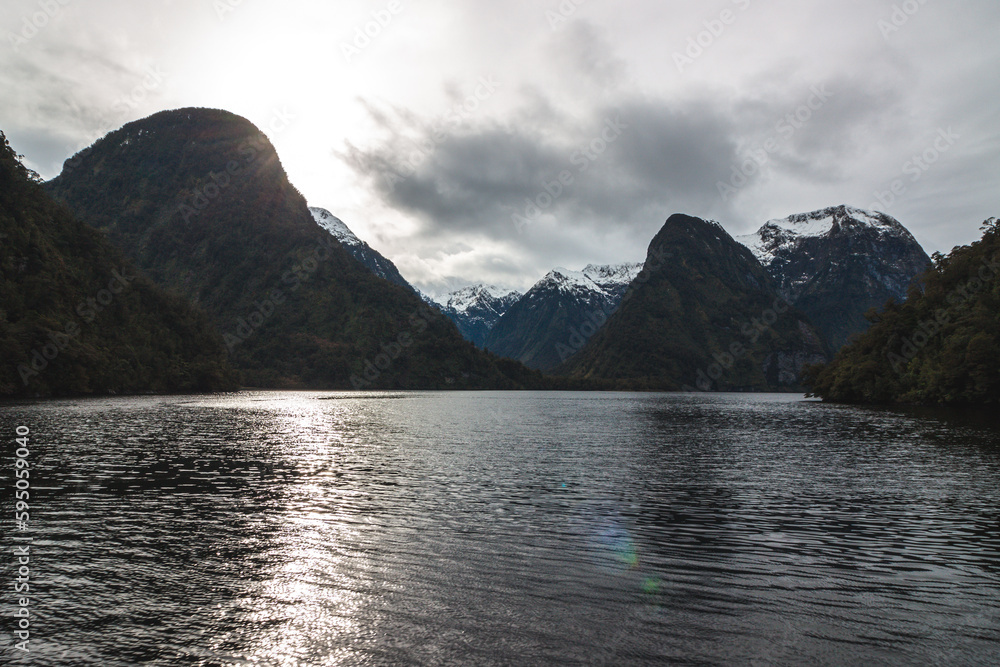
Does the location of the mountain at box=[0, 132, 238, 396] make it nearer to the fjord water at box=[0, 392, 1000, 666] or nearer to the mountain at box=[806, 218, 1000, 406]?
the fjord water at box=[0, 392, 1000, 666]

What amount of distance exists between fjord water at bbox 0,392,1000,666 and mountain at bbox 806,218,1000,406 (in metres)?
86.1

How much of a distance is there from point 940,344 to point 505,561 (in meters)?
163

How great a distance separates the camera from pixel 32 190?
7751 inches

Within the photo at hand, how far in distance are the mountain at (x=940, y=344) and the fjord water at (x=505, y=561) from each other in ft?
282

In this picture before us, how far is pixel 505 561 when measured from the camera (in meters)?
21.0

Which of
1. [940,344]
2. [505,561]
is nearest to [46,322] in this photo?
[505,561]

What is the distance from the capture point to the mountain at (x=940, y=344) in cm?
11356

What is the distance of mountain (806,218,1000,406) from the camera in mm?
113562

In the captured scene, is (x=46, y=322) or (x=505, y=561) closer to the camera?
(x=505, y=561)

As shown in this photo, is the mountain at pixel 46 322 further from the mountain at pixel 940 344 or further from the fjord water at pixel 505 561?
the mountain at pixel 940 344

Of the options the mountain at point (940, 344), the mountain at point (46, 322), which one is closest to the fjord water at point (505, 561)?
the mountain at point (940, 344)

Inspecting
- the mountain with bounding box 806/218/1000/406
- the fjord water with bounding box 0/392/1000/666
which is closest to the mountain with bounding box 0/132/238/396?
the fjord water with bounding box 0/392/1000/666

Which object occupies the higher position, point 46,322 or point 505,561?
point 46,322

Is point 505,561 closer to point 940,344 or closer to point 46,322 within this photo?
point 940,344
